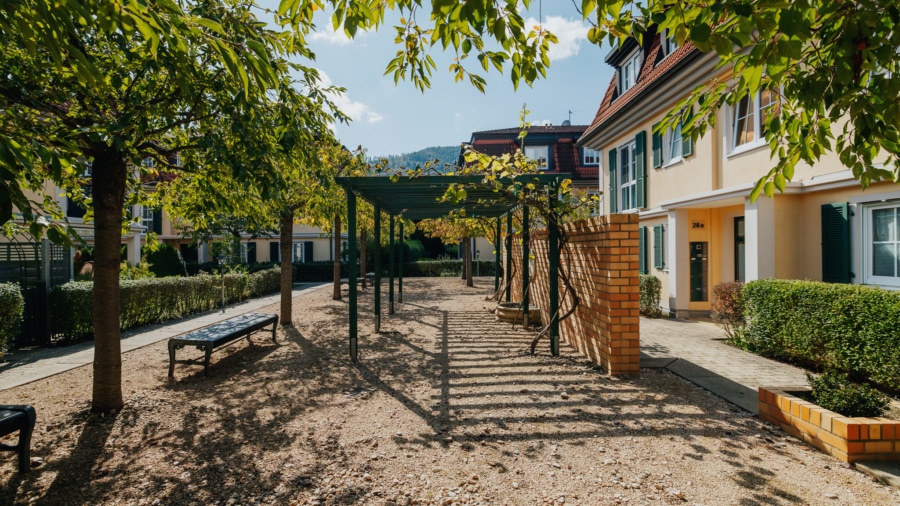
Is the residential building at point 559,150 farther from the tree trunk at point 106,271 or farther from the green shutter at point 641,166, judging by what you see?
the tree trunk at point 106,271

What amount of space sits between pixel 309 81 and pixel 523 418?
4.04 m

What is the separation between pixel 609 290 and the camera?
16.4 ft

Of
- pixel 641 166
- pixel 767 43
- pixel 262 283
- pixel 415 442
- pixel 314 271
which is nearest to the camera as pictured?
pixel 767 43

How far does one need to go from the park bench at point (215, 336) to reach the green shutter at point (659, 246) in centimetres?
897

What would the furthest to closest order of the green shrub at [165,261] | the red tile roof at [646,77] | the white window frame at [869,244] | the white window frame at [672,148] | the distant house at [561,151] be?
the distant house at [561,151] → the green shrub at [165,261] → the white window frame at [672,148] → the red tile roof at [646,77] → the white window frame at [869,244]

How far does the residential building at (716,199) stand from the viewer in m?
6.23

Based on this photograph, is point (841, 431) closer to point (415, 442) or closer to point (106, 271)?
point (415, 442)

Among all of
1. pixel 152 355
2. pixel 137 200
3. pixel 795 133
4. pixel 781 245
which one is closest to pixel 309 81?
pixel 137 200

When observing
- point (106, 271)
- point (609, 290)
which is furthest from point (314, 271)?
point (609, 290)

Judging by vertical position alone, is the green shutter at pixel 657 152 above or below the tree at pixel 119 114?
above

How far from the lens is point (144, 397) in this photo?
184 inches

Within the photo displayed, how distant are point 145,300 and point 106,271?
6465 mm

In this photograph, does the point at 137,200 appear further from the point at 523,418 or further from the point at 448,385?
the point at 523,418

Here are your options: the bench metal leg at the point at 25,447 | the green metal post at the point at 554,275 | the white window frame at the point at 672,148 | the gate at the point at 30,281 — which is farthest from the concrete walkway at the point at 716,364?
the gate at the point at 30,281
